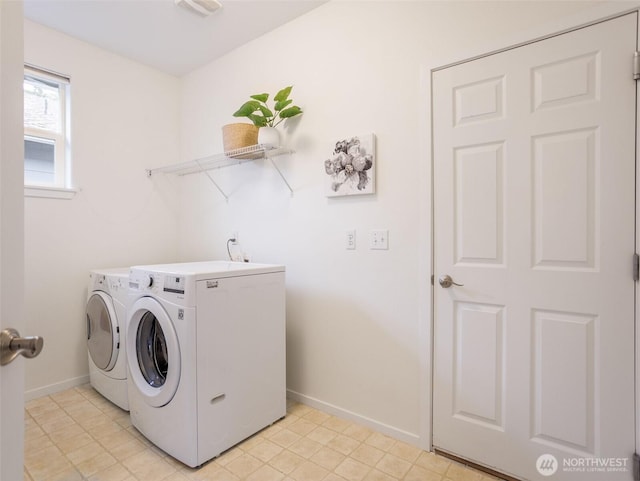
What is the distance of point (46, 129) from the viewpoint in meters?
2.41

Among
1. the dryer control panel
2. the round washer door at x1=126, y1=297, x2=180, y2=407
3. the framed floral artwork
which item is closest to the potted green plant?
the framed floral artwork

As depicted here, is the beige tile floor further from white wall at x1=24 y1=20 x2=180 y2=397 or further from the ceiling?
the ceiling

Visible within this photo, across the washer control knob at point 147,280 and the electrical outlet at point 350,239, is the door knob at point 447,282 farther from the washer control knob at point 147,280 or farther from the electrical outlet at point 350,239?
the washer control knob at point 147,280

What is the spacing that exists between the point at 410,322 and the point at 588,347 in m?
0.74

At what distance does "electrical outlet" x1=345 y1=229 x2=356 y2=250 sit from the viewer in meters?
1.95

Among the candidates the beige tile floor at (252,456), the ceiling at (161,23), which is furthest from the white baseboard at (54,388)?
the ceiling at (161,23)

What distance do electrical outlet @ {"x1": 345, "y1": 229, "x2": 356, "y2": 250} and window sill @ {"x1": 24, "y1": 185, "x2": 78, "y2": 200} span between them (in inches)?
83.5

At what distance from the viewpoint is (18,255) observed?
65 cm

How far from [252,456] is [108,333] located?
128 cm

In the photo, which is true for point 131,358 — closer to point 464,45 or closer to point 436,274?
point 436,274

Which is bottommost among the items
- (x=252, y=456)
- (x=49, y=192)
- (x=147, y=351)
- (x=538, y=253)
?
(x=252, y=456)

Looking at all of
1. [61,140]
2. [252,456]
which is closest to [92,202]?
[61,140]

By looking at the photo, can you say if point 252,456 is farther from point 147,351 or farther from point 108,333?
point 108,333

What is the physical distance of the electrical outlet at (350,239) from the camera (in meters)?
1.95
